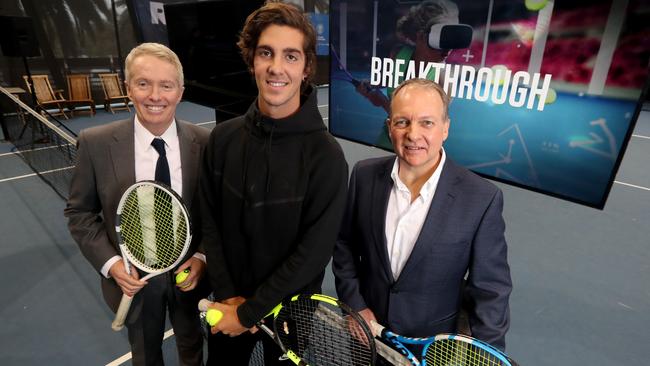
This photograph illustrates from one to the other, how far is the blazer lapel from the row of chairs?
11.6 m

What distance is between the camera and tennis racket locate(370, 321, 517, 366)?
1326 mm

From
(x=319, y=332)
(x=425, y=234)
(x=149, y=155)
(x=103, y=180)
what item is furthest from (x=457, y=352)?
(x=103, y=180)

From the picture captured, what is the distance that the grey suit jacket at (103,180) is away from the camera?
1910 mm

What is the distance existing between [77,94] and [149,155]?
41.1 ft

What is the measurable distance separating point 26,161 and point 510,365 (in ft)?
30.3

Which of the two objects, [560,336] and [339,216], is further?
[560,336]

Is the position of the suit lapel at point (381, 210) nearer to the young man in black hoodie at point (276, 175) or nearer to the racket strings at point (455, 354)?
the young man in black hoodie at point (276, 175)

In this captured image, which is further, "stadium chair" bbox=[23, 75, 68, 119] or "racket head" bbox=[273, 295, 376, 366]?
"stadium chair" bbox=[23, 75, 68, 119]

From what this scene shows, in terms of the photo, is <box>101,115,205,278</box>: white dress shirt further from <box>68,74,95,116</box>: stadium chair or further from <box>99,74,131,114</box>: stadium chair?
<box>99,74,131,114</box>: stadium chair

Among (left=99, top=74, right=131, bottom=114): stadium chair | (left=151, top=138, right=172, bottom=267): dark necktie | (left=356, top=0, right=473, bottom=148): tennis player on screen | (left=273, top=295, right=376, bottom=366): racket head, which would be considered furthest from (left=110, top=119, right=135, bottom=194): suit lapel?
(left=99, top=74, right=131, bottom=114): stadium chair

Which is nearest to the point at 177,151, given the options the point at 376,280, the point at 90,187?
the point at 90,187

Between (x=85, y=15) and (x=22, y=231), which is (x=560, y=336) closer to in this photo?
(x=22, y=231)

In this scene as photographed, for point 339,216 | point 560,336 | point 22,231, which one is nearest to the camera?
point 339,216

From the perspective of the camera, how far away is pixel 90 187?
6.35ft
